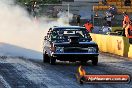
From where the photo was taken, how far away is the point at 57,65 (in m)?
19.0

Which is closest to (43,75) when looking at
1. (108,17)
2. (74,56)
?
(74,56)

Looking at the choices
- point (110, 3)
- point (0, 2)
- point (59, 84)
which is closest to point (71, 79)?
point (59, 84)

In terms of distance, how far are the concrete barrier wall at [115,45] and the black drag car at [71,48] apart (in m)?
5.35

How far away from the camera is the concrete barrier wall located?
2500cm

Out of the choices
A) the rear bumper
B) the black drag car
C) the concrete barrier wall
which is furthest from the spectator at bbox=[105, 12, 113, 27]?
the rear bumper

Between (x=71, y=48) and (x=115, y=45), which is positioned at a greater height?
(x=71, y=48)

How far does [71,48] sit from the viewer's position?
1869 centimetres

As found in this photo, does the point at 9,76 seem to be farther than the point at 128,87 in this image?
Yes

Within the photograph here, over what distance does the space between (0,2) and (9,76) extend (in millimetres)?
32197

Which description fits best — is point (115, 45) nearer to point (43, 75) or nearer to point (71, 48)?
point (71, 48)

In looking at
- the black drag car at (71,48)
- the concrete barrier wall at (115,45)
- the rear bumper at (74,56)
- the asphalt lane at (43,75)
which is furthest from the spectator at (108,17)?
the rear bumper at (74,56)

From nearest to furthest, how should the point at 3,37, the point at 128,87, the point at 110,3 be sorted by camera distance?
the point at 128,87
the point at 3,37
the point at 110,3

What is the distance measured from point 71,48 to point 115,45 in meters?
8.10

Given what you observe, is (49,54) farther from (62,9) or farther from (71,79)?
(62,9)
